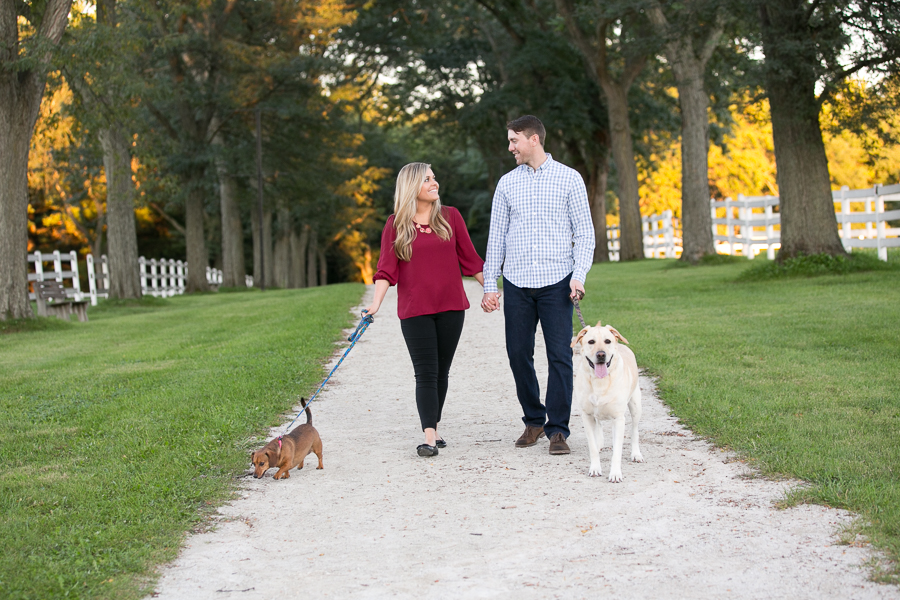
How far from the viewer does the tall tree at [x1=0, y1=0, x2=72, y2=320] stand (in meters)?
15.9

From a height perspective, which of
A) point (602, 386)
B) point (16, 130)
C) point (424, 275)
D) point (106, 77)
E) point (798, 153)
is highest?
point (106, 77)

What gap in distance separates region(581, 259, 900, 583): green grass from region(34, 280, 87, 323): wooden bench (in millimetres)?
10935

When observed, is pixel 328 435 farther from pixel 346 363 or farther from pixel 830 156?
pixel 830 156

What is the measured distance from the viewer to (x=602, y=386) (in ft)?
18.2

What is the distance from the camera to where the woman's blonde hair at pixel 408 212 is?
6.14m

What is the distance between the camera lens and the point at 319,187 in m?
38.3

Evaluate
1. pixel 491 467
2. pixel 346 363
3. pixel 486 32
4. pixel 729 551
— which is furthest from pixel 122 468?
pixel 486 32

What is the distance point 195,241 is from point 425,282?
28.8 metres

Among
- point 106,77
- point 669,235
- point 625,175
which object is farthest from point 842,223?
point 106,77

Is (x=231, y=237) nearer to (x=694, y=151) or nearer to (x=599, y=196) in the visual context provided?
(x=599, y=196)

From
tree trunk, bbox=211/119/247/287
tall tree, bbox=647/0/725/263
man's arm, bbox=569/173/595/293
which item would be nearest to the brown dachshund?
man's arm, bbox=569/173/595/293

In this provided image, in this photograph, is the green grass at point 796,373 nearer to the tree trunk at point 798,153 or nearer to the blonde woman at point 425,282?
the tree trunk at point 798,153

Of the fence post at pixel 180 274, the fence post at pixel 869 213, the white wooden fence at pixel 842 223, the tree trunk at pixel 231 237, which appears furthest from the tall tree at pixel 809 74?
the fence post at pixel 180 274

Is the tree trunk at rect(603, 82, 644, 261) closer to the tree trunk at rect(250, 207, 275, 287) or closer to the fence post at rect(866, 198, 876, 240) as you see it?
the fence post at rect(866, 198, 876, 240)
